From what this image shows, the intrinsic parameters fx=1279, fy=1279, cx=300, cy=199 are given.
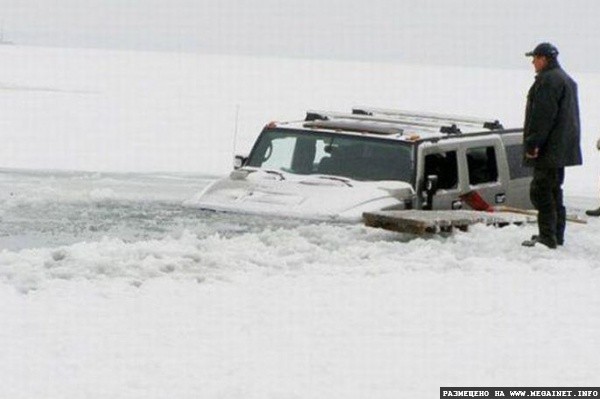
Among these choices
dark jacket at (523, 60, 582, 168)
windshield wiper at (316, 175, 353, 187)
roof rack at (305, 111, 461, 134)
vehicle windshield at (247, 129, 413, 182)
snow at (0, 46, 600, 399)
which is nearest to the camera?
snow at (0, 46, 600, 399)

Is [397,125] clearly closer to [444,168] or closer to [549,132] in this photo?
[444,168]

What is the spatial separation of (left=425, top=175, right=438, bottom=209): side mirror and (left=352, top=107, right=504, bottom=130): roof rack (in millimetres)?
1577

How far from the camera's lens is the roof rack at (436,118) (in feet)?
47.2

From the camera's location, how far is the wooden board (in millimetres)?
11570

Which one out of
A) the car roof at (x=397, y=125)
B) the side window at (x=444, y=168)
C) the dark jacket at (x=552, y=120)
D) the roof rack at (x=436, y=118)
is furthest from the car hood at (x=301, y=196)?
the roof rack at (x=436, y=118)

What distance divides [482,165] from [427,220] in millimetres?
2293

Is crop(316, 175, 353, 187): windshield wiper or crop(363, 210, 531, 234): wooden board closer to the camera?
crop(363, 210, 531, 234): wooden board

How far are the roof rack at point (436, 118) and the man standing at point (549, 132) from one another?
8.97 ft

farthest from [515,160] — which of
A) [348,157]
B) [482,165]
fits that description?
[348,157]

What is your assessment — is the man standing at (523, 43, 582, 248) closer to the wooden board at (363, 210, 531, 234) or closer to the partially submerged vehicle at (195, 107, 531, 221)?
the wooden board at (363, 210, 531, 234)

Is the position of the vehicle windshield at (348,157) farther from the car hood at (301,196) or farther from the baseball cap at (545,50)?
the baseball cap at (545,50)

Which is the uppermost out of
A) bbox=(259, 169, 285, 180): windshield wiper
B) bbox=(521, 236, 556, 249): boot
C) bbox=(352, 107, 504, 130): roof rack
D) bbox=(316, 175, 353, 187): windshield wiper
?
bbox=(352, 107, 504, 130): roof rack

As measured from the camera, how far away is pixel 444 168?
13148 mm

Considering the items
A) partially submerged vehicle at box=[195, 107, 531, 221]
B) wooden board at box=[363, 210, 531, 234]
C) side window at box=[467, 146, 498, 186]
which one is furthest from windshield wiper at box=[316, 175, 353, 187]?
side window at box=[467, 146, 498, 186]
